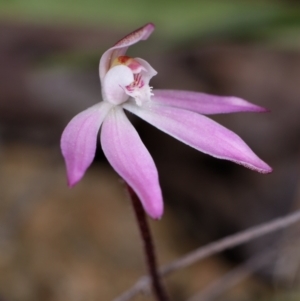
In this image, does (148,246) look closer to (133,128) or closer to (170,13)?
(133,128)

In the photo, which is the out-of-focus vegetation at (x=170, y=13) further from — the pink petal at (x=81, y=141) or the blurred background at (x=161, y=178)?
the pink petal at (x=81, y=141)

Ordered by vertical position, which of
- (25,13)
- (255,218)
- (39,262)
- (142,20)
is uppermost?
(25,13)

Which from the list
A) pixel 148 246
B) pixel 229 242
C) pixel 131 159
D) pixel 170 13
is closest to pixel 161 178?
pixel 170 13

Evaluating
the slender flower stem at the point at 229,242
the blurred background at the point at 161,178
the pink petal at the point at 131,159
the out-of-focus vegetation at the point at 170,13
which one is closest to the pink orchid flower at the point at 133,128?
the pink petal at the point at 131,159

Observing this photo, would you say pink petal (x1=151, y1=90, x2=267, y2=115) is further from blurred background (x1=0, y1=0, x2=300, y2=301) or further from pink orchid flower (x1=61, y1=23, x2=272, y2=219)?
blurred background (x1=0, y1=0, x2=300, y2=301)

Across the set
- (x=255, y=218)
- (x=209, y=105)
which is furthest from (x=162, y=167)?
(x=209, y=105)

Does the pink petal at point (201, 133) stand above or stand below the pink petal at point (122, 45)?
below

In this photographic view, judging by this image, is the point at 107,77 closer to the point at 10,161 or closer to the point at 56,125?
the point at 10,161
